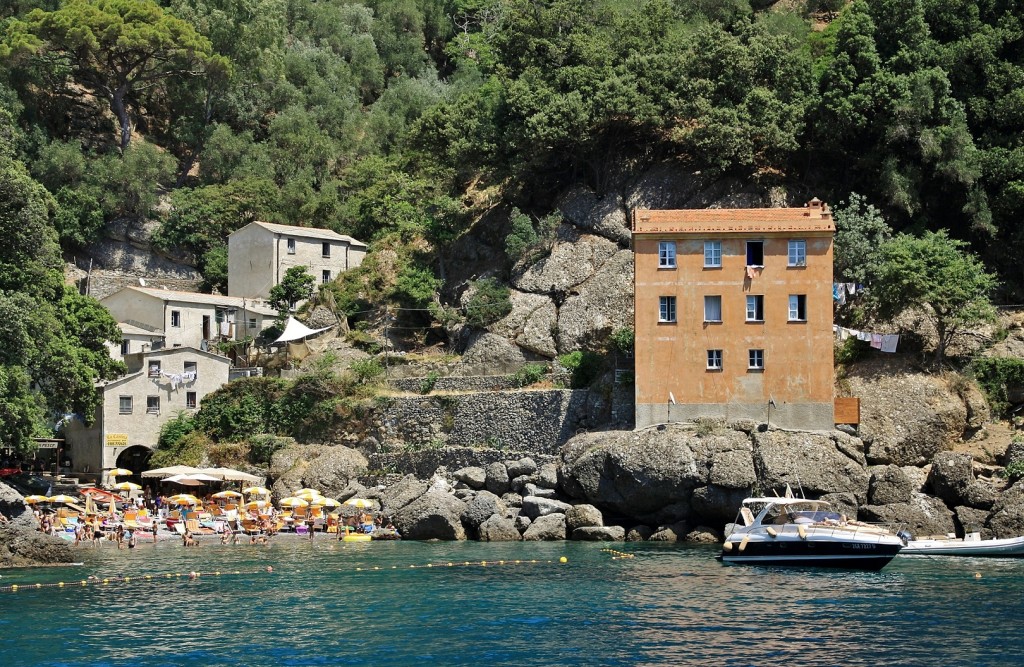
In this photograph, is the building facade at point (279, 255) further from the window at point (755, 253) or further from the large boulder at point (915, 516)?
the large boulder at point (915, 516)

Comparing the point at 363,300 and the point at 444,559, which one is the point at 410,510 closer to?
the point at 444,559

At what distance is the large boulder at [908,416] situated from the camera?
2116 inches

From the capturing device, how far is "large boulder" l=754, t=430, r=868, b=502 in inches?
1988

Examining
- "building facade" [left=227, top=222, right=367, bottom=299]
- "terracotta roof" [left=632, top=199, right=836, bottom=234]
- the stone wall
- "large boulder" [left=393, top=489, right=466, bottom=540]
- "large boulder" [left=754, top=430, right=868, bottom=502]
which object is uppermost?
"building facade" [left=227, top=222, right=367, bottom=299]

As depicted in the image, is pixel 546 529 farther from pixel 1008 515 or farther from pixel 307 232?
pixel 307 232

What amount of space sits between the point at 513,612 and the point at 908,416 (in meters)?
25.2

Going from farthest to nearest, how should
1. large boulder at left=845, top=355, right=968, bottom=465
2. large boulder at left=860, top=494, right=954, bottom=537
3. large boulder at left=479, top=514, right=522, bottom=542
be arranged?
large boulder at left=845, top=355, right=968, bottom=465 → large boulder at left=479, top=514, right=522, bottom=542 → large boulder at left=860, top=494, right=954, bottom=537

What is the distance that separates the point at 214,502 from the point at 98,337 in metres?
9.47

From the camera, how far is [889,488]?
4975 cm

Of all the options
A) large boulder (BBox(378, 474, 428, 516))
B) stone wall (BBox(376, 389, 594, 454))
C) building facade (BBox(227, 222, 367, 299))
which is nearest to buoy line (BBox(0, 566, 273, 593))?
large boulder (BBox(378, 474, 428, 516))

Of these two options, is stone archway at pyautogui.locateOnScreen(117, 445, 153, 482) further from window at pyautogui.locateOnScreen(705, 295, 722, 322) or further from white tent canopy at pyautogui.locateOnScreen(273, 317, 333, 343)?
window at pyautogui.locateOnScreen(705, 295, 722, 322)

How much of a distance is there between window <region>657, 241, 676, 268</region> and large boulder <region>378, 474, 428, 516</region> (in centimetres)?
1341

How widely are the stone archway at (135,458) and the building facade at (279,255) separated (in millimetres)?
13354

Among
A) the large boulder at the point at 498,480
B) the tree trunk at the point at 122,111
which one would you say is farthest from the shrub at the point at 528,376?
the tree trunk at the point at 122,111
